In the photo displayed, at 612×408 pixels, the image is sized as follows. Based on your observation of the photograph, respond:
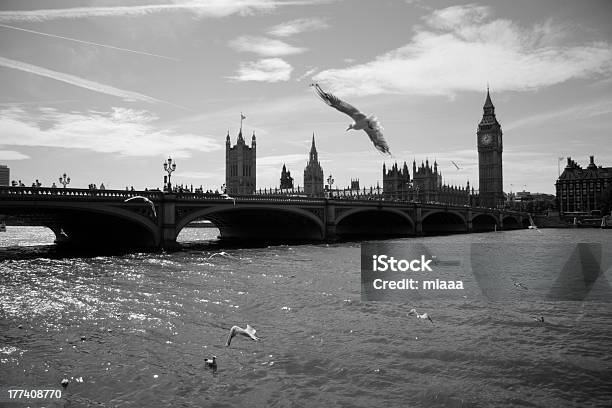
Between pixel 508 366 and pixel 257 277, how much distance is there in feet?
54.5

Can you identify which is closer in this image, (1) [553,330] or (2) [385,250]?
(1) [553,330]

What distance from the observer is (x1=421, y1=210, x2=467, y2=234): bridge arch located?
314ft

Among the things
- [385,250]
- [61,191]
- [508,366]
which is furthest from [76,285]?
[385,250]

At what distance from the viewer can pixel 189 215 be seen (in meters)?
41.5

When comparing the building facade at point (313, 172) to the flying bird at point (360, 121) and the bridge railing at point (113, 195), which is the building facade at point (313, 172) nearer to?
the bridge railing at point (113, 195)

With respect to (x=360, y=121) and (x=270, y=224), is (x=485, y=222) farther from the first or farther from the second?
(x=360, y=121)

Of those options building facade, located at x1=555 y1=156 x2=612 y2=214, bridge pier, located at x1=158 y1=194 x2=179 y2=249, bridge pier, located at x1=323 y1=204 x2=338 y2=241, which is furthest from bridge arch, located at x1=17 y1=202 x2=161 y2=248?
building facade, located at x1=555 y1=156 x2=612 y2=214

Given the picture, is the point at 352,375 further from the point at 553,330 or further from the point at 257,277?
the point at 257,277

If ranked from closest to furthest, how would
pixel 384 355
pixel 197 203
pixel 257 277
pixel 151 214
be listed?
1. pixel 384 355
2. pixel 257 277
3. pixel 151 214
4. pixel 197 203

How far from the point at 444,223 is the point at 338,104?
9748 cm

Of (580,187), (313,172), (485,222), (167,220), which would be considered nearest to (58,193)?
(167,220)

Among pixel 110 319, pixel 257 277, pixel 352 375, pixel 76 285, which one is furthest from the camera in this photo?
pixel 257 277

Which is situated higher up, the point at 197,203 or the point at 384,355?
the point at 197,203

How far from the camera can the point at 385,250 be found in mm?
49750
